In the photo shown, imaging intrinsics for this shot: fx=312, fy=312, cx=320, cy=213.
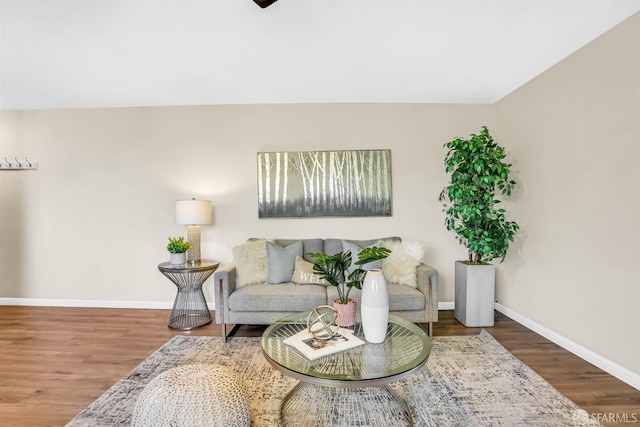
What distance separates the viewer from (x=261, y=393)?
2.02 metres

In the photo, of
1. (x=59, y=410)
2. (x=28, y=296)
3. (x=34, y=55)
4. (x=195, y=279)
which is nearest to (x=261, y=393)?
(x=59, y=410)

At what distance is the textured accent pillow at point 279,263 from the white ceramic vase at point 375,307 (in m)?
1.44

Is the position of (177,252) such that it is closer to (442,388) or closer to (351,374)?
(351,374)

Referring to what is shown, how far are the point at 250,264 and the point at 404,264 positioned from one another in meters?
1.52

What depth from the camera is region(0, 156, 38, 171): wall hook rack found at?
3891 millimetres

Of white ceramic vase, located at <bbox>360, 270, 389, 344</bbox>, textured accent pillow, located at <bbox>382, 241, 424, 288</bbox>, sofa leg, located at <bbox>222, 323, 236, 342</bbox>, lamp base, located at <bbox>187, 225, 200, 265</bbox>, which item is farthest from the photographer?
lamp base, located at <bbox>187, 225, 200, 265</bbox>

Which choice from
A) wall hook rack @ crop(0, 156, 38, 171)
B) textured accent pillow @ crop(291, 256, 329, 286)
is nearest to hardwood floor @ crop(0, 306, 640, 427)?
textured accent pillow @ crop(291, 256, 329, 286)

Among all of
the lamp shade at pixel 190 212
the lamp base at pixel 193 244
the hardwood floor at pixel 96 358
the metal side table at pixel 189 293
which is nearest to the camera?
the hardwood floor at pixel 96 358

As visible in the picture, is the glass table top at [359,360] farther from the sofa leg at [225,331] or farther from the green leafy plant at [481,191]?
the green leafy plant at [481,191]

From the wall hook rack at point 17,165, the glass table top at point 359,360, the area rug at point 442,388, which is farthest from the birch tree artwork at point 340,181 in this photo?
the wall hook rack at point 17,165

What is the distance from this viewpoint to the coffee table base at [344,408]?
1.74m

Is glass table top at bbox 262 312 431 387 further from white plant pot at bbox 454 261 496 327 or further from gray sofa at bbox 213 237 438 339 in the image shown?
white plant pot at bbox 454 261 496 327

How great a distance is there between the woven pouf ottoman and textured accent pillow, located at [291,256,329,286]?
1.48 m

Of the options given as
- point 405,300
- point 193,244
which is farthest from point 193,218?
point 405,300
